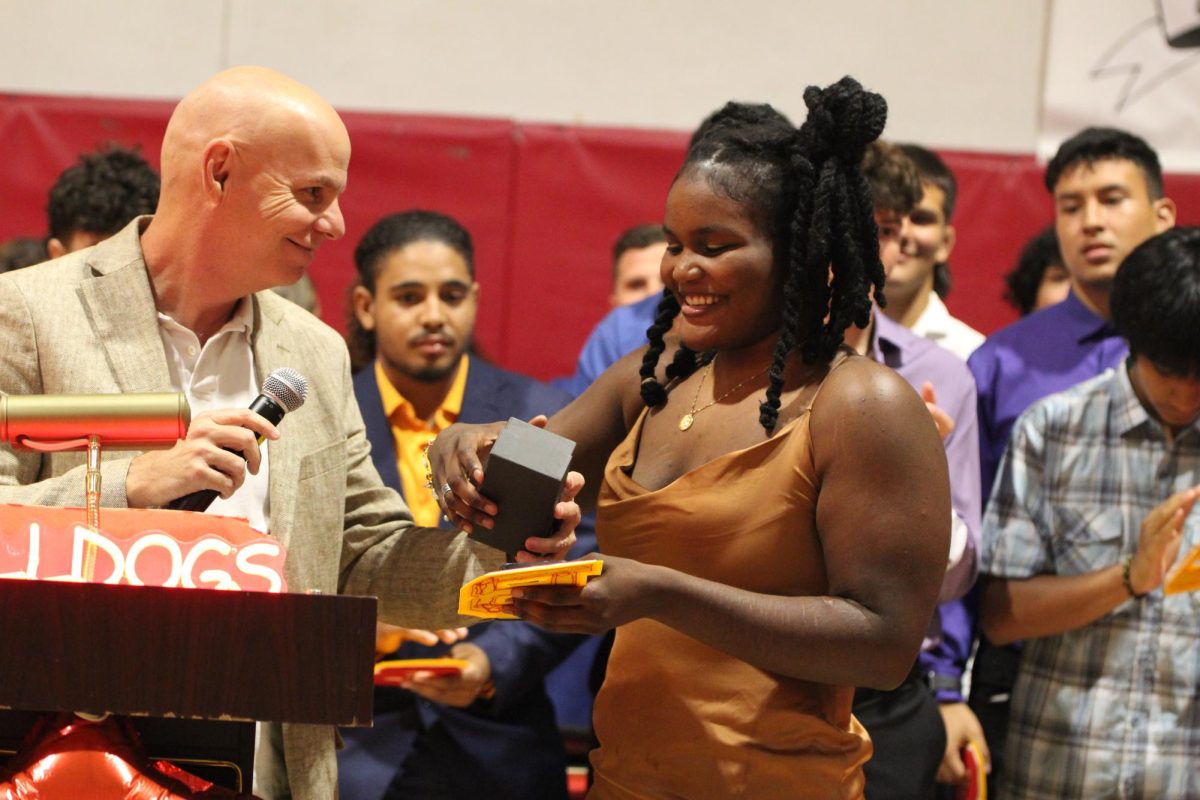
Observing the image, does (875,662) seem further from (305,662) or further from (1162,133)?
(1162,133)

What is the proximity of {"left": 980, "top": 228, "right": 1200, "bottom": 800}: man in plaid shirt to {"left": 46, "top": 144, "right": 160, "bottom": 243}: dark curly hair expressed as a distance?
228cm

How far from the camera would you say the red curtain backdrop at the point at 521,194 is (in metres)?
5.27

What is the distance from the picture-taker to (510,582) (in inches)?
65.5

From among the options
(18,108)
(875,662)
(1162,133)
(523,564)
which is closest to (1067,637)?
(875,662)

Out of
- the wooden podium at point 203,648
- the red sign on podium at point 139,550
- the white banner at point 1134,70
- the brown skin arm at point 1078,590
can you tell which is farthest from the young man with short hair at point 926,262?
the wooden podium at point 203,648

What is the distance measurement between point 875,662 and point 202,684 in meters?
0.84

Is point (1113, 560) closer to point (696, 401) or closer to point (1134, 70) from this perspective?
point (696, 401)

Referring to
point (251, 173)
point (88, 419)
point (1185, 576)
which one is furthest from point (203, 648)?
point (1185, 576)

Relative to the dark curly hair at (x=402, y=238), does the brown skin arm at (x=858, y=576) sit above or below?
below

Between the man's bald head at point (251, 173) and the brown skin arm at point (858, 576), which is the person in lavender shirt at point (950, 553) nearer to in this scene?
the brown skin arm at point (858, 576)

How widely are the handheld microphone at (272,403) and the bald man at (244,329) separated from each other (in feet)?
0.64

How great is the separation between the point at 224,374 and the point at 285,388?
1.33 feet

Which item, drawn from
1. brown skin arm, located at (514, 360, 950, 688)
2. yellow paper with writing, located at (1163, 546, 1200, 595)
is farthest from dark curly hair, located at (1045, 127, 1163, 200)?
brown skin arm, located at (514, 360, 950, 688)

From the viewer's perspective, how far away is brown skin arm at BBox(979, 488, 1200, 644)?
9.09ft
